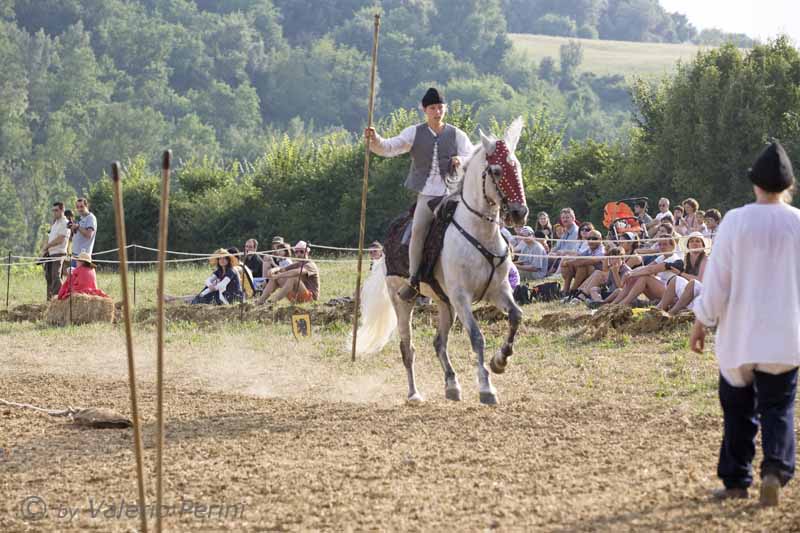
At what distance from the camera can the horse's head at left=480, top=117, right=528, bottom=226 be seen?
33.9 feet

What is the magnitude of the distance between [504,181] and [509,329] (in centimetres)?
143

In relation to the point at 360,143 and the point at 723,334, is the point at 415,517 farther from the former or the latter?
the point at 360,143

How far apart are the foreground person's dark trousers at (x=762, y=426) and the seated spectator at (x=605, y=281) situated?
10.6m

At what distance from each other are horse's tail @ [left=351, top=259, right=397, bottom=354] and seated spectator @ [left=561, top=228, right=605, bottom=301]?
5.76m

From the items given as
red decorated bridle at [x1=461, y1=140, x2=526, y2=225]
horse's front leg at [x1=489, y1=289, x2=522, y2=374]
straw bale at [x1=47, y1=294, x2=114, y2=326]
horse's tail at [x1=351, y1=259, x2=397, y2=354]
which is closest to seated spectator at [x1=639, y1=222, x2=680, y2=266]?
horse's tail at [x1=351, y1=259, x2=397, y2=354]

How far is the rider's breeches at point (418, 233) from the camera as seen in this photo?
37.8ft

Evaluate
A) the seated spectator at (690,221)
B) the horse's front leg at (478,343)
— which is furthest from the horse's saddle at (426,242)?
the seated spectator at (690,221)

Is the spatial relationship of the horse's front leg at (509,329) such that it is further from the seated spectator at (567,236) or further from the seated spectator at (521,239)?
the seated spectator at (521,239)

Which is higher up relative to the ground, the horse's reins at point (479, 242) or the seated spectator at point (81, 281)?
the horse's reins at point (479, 242)

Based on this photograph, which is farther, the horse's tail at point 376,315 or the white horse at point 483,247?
the horse's tail at point 376,315

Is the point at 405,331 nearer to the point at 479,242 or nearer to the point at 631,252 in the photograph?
the point at 479,242

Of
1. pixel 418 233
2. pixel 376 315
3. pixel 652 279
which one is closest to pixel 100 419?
pixel 418 233

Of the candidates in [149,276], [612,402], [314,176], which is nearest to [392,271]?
[612,402]

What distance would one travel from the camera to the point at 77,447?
9.66 m
